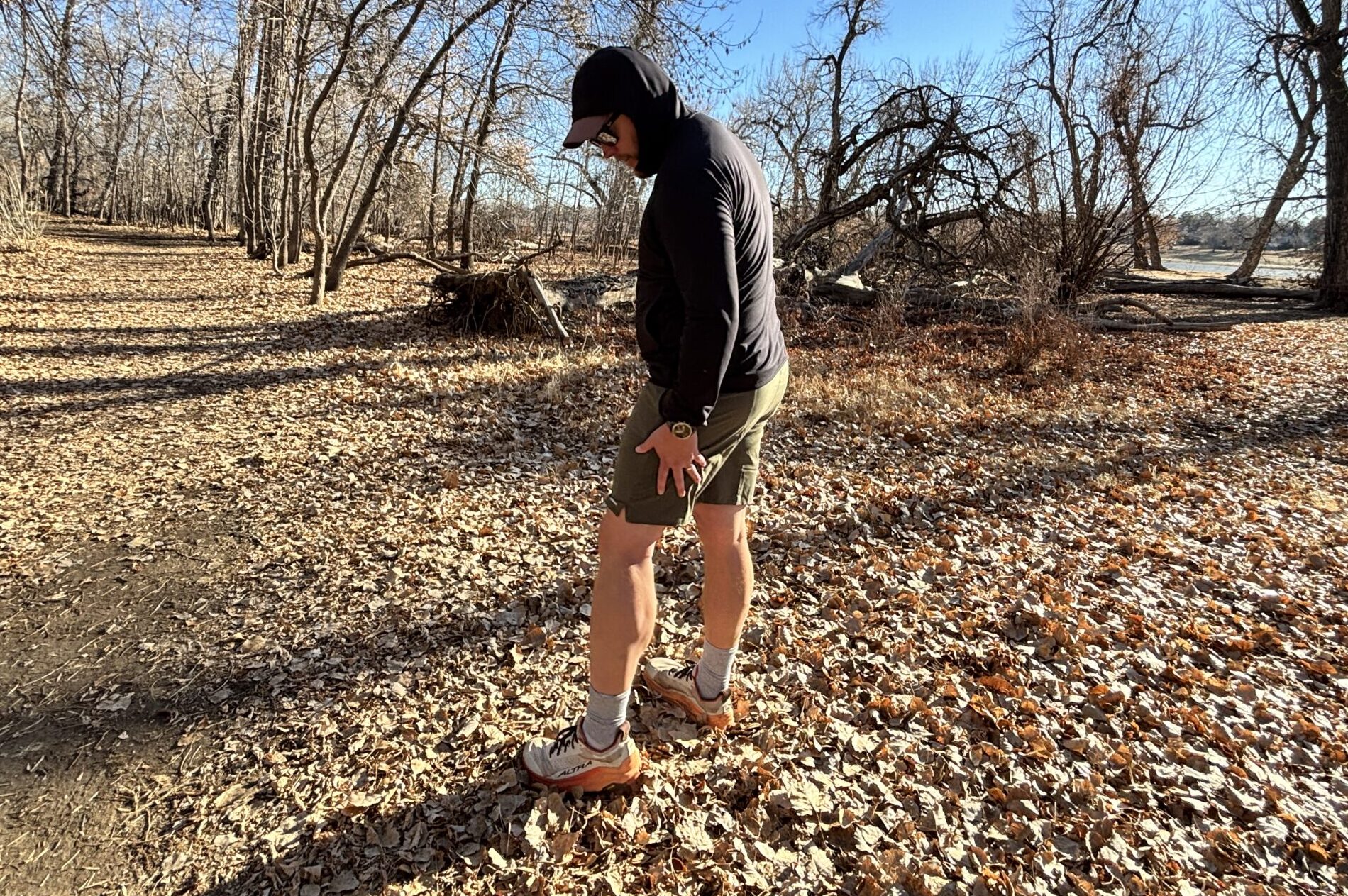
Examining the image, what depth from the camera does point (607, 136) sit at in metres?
1.75

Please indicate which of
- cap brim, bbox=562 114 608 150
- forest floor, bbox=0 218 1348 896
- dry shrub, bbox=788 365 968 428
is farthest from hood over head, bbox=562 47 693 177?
dry shrub, bbox=788 365 968 428

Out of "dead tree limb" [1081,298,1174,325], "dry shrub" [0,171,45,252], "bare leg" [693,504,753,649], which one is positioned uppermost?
"dry shrub" [0,171,45,252]

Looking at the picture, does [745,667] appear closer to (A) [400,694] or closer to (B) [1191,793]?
(A) [400,694]

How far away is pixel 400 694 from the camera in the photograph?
2.58 m

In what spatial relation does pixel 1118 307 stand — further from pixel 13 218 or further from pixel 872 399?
pixel 13 218

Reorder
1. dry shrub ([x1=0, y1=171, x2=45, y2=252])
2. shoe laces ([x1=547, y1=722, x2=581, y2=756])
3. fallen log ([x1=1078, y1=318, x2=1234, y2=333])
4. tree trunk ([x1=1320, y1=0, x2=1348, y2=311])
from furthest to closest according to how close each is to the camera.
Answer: dry shrub ([x1=0, y1=171, x2=45, y2=252]) < tree trunk ([x1=1320, y1=0, x2=1348, y2=311]) < fallen log ([x1=1078, y1=318, x2=1234, y2=333]) < shoe laces ([x1=547, y1=722, x2=581, y2=756])

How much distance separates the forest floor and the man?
449 mm

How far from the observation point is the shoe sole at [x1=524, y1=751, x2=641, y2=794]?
207 cm

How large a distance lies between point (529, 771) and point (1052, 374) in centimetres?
770

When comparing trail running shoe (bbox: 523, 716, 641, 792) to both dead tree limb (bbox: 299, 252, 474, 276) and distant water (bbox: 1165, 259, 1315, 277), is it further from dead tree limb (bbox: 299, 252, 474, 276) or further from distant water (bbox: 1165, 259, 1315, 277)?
distant water (bbox: 1165, 259, 1315, 277)

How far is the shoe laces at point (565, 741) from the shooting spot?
2098 mm

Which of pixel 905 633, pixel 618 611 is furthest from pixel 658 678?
pixel 905 633

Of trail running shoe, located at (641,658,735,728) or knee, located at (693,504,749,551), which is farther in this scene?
trail running shoe, located at (641,658,735,728)

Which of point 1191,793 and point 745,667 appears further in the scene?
point 745,667
